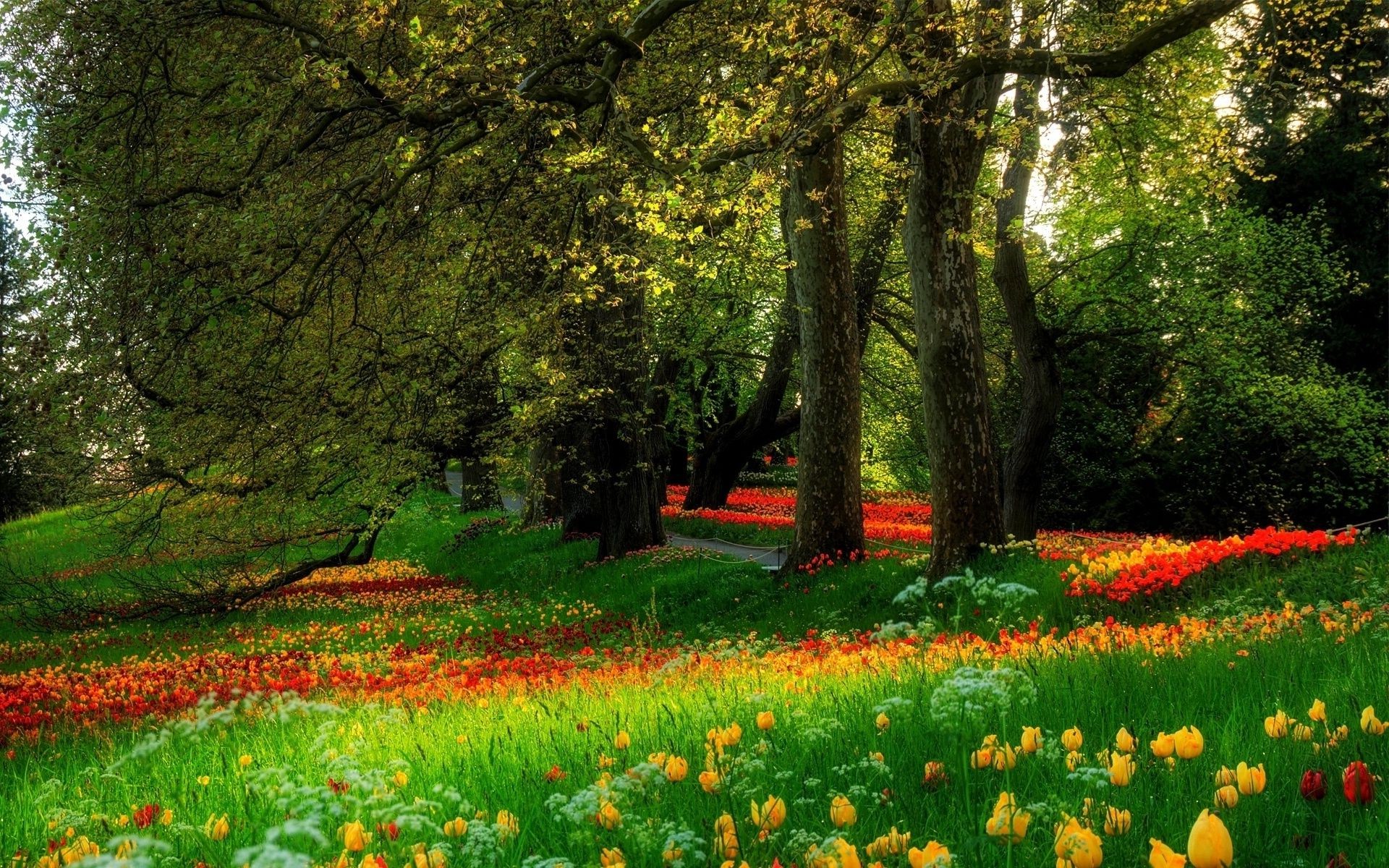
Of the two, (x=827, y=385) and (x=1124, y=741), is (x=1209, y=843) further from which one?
(x=827, y=385)

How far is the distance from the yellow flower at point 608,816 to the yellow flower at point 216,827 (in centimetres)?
105

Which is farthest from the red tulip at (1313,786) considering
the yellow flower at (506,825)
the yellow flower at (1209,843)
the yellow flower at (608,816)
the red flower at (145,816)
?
the red flower at (145,816)

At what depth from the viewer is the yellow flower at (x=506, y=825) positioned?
8.46 feet

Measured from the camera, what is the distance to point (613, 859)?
7.38 feet

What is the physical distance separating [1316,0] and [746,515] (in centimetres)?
1623

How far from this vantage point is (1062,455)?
26109 mm

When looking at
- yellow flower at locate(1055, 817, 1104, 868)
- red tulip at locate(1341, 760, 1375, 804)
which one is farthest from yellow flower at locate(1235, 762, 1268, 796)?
yellow flower at locate(1055, 817, 1104, 868)

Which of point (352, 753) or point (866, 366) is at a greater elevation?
point (866, 366)

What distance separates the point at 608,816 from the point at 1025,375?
615 inches

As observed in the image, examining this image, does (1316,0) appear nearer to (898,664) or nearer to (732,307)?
(898,664)

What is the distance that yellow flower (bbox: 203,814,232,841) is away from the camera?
270 centimetres

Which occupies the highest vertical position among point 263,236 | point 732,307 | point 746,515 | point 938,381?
point 732,307

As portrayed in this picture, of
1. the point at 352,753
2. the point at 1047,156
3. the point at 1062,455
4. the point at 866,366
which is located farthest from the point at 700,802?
the point at 1062,455

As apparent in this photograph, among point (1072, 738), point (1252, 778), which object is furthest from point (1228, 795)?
point (1072, 738)
